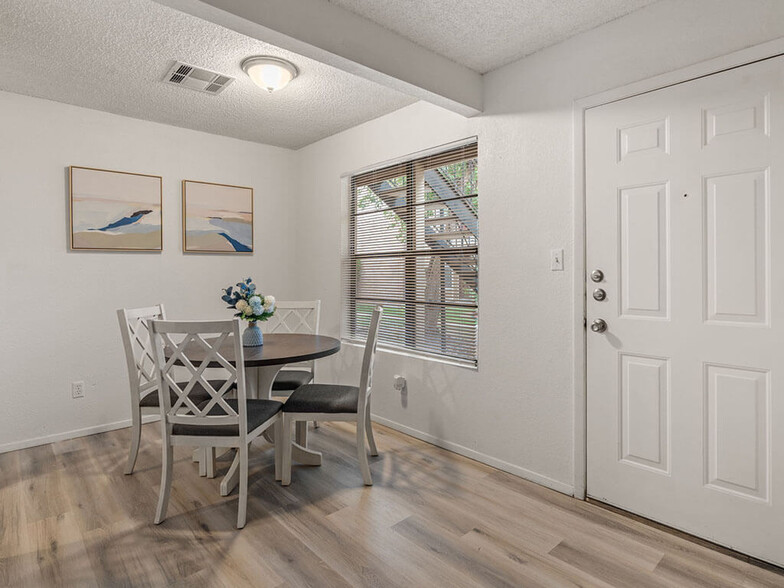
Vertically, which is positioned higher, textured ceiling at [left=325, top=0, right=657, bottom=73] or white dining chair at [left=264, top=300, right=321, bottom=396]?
textured ceiling at [left=325, top=0, right=657, bottom=73]

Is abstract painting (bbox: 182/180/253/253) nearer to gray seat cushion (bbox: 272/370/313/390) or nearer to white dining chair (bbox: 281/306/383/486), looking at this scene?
gray seat cushion (bbox: 272/370/313/390)

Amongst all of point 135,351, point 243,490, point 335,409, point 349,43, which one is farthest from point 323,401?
point 349,43

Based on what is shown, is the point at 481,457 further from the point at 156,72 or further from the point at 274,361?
the point at 156,72

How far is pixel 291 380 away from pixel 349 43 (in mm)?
2084

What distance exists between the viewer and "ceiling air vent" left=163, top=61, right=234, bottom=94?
2764mm

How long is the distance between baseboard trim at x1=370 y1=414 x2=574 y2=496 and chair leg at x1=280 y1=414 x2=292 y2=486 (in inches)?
41.7

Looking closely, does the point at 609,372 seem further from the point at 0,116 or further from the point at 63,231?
the point at 0,116

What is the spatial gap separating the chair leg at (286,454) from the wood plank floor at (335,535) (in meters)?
0.07

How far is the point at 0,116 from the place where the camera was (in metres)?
3.09

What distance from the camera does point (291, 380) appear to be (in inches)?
124

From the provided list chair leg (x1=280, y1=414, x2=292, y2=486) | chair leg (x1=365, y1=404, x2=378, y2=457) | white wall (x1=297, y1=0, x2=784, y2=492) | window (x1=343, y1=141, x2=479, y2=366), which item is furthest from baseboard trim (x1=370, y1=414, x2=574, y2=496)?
chair leg (x1=280, y1=414, x2=292, y2=486)

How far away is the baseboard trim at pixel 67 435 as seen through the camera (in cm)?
313

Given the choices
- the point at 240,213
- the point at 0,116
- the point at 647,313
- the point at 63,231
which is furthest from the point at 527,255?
the point at 0,116

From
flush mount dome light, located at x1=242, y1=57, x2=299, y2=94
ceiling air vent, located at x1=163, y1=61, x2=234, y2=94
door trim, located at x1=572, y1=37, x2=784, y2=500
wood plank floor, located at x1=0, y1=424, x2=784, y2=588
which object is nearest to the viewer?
wood plank floor, located at x1=0, y1=424, x2=784, y2=588
